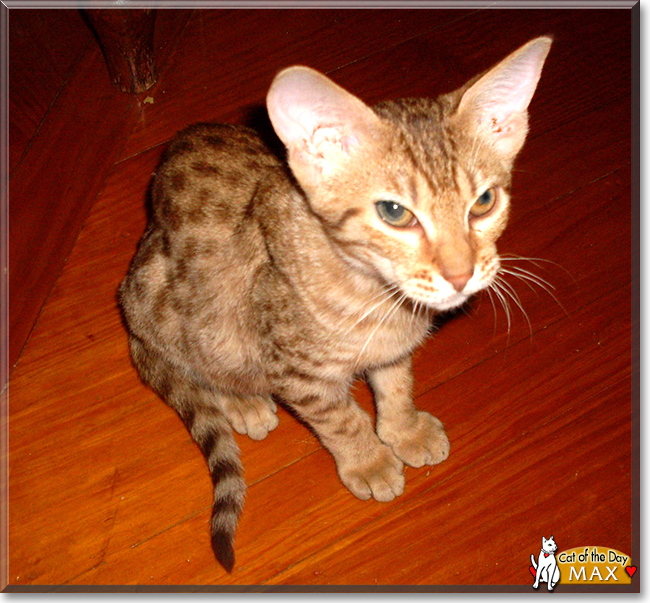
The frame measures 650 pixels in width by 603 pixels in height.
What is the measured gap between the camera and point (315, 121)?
110 cm

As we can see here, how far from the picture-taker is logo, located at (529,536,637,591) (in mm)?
1428

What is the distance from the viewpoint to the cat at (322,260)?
1109 mm

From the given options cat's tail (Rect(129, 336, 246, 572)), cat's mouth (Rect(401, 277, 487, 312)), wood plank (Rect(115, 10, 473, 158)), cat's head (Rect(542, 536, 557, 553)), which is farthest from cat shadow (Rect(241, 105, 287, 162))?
cat's head (Rect(542, 536, 557, 553))

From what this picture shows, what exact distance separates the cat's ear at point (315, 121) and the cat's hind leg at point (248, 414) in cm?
69

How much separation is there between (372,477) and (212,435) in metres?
0.38

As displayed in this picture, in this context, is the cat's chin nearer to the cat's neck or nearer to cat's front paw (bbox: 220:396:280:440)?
the cat's neck

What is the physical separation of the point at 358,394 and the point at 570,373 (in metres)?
0.56

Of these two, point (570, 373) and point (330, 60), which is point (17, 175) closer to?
point (330, 60)

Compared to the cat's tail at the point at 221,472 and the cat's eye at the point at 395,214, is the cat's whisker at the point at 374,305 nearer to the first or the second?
the cat's eye at the point at 395,214

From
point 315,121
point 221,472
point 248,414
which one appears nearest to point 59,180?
point 248,414

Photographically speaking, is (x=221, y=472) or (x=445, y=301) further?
(x=221, y=472)

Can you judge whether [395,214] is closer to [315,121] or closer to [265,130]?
[315,121]

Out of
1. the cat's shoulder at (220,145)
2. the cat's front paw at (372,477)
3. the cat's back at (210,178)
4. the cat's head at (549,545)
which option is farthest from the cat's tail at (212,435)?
the cat's head at (549,545)

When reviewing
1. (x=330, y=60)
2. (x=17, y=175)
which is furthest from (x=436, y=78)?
(x=17, y=175)
